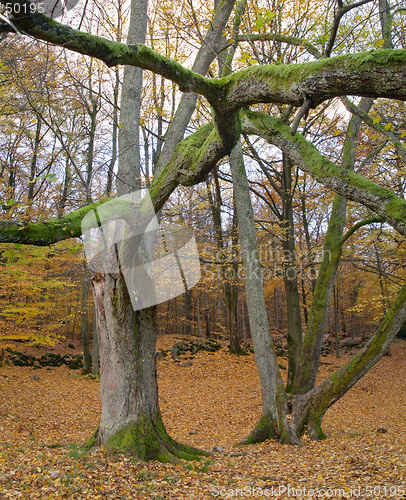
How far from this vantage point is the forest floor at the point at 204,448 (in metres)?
3.48

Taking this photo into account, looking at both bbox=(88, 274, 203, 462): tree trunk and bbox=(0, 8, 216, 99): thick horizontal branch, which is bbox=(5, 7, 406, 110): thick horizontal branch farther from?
bbox=(88, 274, 203, 462): tree trunk

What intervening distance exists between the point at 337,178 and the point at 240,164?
419cm

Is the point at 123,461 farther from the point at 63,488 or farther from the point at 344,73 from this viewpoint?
the point at 344,73

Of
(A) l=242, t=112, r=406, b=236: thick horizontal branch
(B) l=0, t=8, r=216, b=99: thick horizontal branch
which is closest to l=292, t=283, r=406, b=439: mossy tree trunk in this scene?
(A) l=242, t=112, r=406, b=236: thick horizontal branch

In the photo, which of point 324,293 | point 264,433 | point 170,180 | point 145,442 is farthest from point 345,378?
point 170,180

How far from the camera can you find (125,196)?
17.5 ft

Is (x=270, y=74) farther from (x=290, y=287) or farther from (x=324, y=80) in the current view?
(x=290, y=287)

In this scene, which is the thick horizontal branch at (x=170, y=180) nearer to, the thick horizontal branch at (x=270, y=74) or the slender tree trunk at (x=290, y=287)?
the thick horizontal branch at (x=270, y=74)

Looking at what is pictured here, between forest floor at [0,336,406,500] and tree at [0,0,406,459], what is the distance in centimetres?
49

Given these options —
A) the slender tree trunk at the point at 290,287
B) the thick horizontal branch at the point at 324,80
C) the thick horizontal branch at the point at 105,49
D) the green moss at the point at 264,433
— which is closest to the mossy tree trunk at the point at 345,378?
the green moss at the point at 264,433

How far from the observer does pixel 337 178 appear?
2973 mm

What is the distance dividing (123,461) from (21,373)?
→ 977cm

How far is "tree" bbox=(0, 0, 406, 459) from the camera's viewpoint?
2.18 m

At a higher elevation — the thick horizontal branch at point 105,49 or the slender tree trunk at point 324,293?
the thick horizontal branch at point 105,49
